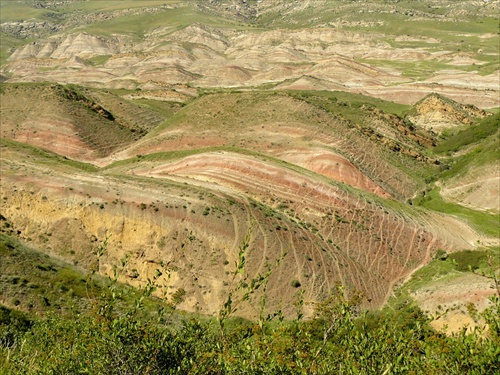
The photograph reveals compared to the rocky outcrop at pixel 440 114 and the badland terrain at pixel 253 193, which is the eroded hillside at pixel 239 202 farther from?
the rocky outcrop at pixel 440 114

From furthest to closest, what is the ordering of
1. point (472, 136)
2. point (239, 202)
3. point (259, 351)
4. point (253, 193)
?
point (472, 136), point (253, 193), point (239, 202), point (259, 351)

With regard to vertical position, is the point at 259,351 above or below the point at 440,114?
above

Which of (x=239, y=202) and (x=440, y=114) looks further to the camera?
(x=440, y=114)

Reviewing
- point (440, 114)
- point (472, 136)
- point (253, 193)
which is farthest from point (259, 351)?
point (440, 114)

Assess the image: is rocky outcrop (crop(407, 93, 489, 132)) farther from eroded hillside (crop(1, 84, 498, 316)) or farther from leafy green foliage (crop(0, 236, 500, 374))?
leafy green foliage (crop(0, 236, 500, 374))

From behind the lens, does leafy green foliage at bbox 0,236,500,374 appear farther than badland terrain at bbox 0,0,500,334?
No

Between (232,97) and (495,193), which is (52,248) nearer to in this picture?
(232,97)

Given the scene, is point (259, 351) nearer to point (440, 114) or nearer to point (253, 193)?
point (253, 193)

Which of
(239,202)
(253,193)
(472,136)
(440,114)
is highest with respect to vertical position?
(239,202)

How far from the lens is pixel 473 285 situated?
35.6 metres

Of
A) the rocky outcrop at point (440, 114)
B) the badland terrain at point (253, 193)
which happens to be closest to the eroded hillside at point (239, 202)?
the badland terrain at point (253, 193)

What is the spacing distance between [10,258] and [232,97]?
48207mm

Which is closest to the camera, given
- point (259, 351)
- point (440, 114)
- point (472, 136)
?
point (259, 351)

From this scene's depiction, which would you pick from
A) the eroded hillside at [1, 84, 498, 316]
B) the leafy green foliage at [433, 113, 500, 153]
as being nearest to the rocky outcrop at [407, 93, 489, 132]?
the leafy green foliage at [433, 113, 500, 153]
